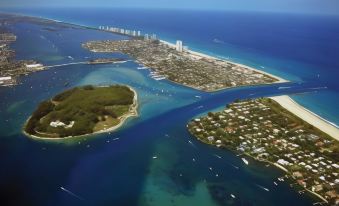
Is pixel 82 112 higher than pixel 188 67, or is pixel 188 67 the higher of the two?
pixel 188 67

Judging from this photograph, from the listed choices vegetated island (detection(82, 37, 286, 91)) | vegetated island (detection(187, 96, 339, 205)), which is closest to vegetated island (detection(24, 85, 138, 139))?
vegetated island (detection(187, 96, 339, 205))

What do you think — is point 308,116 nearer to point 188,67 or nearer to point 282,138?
point 282,138

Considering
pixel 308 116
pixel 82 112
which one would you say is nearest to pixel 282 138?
pixel 308 116

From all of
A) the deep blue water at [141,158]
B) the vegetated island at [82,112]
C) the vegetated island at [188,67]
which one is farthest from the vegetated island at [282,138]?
the vegetated island at [188,67]

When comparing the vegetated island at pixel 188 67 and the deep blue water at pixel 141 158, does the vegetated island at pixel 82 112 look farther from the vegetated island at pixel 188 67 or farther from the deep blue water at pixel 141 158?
the vegetated island at pixel 188 67

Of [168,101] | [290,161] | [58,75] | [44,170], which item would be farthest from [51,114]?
[290,161]

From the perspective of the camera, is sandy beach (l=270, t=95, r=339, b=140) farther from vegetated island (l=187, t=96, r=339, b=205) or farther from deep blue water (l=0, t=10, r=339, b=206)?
deep blue water (l=0, t=10, r=339, b=206)

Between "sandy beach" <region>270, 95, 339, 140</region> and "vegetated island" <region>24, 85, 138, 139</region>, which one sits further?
"sandy beach" <region>270, 95, 339, 140</region>

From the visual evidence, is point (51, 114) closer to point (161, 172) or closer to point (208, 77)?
point (161, 172)
